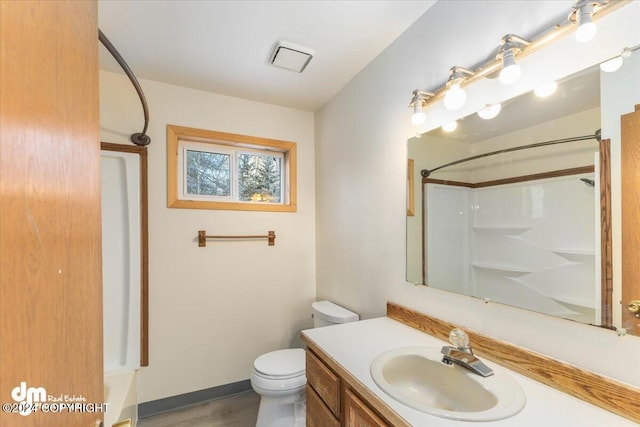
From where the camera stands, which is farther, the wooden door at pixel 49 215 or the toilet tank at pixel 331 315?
the toilet tank at pixel 331 315

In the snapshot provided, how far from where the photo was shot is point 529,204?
101cm

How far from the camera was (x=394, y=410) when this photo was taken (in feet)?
2.63

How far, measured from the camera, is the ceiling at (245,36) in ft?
4.63

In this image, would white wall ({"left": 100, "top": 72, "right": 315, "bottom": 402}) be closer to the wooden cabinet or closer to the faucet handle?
the wooden cabinet

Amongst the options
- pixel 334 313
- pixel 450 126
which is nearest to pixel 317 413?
pixel 334 313

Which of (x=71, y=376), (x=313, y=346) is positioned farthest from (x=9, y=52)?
(x=313, y=346)

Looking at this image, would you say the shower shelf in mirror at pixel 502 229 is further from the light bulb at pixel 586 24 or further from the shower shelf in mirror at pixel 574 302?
the light bulb at pixel 586 24

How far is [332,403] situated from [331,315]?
2.64 feet

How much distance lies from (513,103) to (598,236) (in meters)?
0.54

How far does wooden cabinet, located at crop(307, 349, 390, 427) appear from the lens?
922 millimetres

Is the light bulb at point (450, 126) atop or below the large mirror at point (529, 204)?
atop

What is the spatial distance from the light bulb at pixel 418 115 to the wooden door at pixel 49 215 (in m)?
1.25

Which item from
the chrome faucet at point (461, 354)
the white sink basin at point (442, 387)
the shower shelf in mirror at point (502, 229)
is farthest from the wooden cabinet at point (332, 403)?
→ the shower shelf in mirror at point (502, 229)

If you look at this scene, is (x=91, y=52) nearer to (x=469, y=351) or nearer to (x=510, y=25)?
(x=510, y=25)
